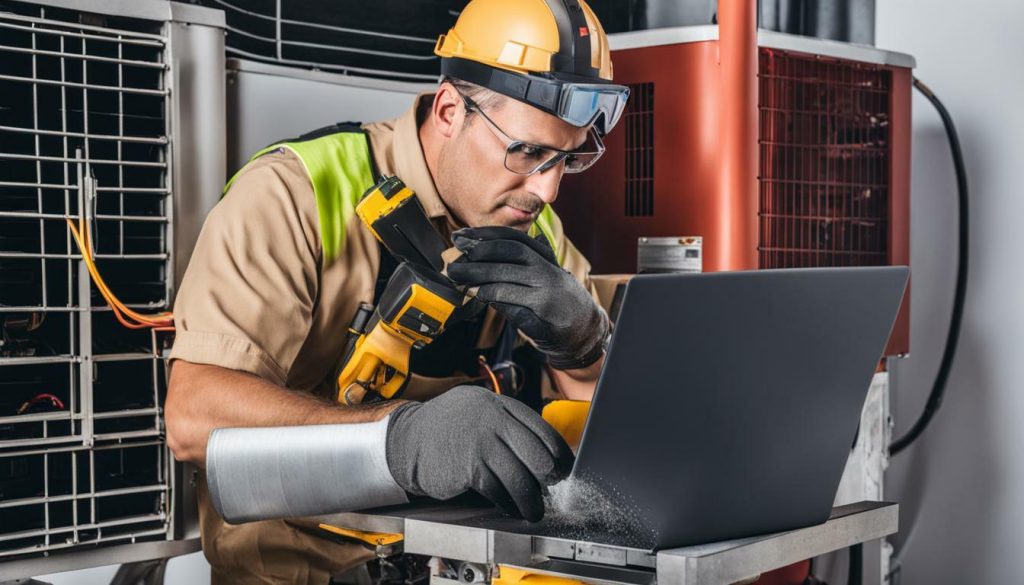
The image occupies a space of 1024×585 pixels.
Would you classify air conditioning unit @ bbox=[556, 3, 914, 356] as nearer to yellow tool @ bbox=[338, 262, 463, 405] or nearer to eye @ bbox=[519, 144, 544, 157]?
eye @ bbox=[519, 144, 544, 157]

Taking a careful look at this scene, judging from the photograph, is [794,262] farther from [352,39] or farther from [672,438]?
[672,438]

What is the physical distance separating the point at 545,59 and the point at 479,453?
0.73m

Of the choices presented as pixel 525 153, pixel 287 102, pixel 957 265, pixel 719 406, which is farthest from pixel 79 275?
pixel 957 265

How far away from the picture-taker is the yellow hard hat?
1.57 metres

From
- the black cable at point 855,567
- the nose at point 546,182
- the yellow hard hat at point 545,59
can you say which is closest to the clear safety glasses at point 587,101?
the yellow hard hat at point 545,59

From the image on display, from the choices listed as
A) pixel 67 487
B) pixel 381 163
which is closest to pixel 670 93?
pixel 381 163

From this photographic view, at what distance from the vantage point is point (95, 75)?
1.56 metres

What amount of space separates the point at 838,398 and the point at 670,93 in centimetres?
103

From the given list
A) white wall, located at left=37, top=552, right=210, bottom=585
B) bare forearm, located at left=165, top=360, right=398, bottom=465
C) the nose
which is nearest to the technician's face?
the nose

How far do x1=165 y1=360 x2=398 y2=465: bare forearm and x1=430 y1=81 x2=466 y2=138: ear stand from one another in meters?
0.54

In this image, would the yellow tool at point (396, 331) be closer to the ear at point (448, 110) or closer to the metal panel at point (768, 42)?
the ear at point (448, 110)

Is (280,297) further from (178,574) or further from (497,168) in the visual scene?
(178,574)

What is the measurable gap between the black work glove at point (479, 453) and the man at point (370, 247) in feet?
0.59

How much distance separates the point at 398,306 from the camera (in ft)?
4.84
